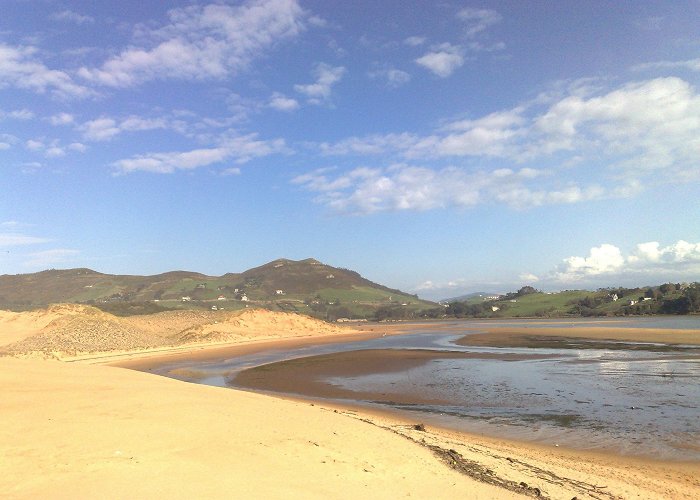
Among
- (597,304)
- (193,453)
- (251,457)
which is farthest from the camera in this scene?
(597,304)

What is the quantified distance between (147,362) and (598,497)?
3763 centimetres

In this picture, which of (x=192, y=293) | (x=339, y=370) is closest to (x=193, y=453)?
(x=339, y=370)

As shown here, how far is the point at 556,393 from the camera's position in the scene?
65.8 ft

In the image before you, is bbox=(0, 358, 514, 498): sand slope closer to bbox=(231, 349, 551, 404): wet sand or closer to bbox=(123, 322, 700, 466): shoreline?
bbox=(123, 322, 700, 466): shoreline

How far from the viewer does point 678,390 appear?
19.8 meters

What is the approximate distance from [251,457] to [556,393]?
16619 mm

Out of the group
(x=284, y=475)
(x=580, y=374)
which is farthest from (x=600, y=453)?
(x=580, y=374)

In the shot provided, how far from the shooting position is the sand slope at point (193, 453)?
612 cm

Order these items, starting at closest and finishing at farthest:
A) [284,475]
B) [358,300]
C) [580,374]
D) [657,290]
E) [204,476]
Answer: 1. [204,476]
2. [284,475]
3. [580,374]
4. [657,290]
5. [358,300]

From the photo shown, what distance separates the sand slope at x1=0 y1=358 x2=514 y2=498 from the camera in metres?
6.12

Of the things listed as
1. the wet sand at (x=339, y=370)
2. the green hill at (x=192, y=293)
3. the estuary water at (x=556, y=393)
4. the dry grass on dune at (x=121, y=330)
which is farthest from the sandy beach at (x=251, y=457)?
the green hill at (x=192, y=293)

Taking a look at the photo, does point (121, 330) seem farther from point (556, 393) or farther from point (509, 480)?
point (509, 480)

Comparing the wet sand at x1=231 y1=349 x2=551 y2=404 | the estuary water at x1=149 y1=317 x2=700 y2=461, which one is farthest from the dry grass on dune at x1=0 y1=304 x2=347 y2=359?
the wet sand at x1=231 y1=349 x2=551 y2=404

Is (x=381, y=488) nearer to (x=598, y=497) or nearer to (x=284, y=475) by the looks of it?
(x=284, y=475)
